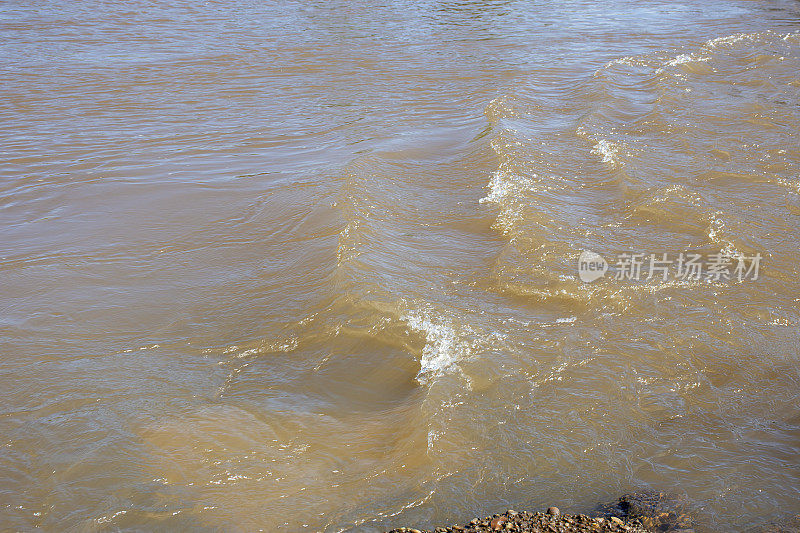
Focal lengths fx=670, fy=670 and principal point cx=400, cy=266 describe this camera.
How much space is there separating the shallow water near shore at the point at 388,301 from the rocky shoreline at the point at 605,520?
9 centimetres

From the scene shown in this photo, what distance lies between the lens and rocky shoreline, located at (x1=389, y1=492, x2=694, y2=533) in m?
2.87

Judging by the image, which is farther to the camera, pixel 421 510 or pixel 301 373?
pixel 301 373

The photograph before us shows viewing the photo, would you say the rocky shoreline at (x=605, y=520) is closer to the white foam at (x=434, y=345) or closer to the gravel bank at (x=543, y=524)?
the gravel bank at (x=543, y=524)

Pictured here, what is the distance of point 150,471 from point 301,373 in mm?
1142

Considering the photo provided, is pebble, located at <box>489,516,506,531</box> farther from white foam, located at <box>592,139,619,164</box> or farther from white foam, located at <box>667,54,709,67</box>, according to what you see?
white foam, located at <box>667,54,709,67</box>

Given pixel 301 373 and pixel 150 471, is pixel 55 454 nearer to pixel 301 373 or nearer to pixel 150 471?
pixel 150 471

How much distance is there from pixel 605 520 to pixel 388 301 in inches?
93.2

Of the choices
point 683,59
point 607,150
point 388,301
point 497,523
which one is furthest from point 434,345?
point 683,59

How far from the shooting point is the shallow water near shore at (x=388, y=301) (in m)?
3.41

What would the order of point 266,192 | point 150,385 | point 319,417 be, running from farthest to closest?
point 266,192 < point 150,385 < point 319,417

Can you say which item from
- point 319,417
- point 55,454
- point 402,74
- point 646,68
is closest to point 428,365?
point 319,417

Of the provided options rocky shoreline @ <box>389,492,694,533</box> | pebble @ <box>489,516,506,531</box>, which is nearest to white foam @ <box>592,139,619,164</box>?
rocky shoreline @ <box>389,492,694,533</box>

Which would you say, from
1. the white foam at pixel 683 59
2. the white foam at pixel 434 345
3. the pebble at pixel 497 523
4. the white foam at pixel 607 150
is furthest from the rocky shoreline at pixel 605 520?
the white foam at pixel 683 59

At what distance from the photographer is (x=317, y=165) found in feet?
25.1
